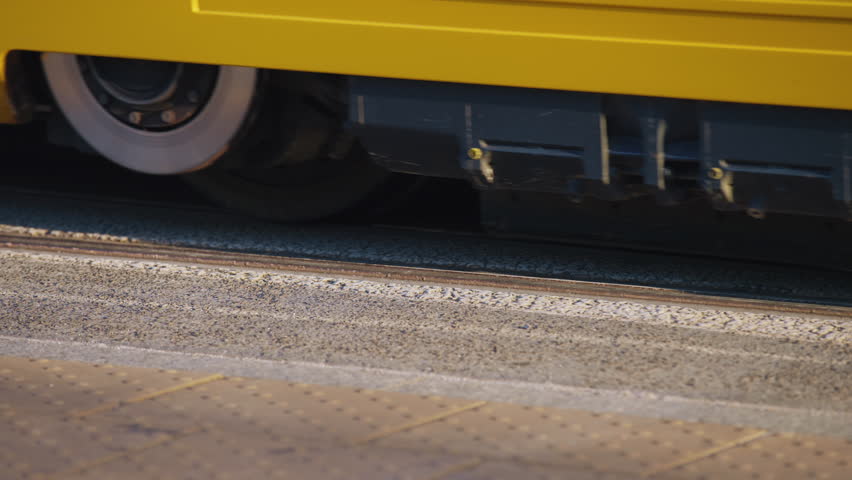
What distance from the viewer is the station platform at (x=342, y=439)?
2.92 meters

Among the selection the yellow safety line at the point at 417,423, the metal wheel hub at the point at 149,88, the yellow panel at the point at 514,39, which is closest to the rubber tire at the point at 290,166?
the metal wheel hub at the point at 149,88

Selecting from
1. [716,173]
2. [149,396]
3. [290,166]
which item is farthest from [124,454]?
[290,166]

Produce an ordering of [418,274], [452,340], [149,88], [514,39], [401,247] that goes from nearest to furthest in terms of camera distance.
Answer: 1. [452,340]
2. [514,39]
3. [418,274]
4. [149,88]
5. [401,247]

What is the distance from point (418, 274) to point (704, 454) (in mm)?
1903

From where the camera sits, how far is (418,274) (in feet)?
15.4

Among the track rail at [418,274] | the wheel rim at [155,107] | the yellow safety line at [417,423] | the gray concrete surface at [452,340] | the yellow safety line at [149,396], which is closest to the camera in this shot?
the yellow safety line at [417,423]

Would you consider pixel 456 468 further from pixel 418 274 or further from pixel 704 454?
pixel 418 274

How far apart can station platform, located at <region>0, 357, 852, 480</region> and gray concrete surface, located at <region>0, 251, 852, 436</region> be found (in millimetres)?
109

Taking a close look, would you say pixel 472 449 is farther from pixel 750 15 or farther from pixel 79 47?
pixel 79 47

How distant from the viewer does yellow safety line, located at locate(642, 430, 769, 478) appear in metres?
2.89

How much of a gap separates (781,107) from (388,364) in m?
1.57

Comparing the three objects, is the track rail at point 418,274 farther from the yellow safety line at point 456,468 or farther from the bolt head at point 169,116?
the yellow safety line at point 456,468

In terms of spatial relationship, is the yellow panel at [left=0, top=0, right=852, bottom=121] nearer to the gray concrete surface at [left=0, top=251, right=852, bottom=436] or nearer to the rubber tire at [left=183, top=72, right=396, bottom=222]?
the rubber tire at [left=183, top=72, right=396, bottom=222]

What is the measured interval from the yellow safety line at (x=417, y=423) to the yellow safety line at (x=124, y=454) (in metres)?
0.45
